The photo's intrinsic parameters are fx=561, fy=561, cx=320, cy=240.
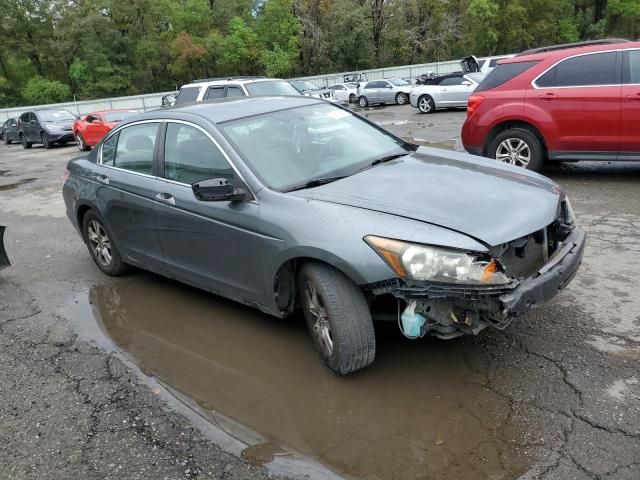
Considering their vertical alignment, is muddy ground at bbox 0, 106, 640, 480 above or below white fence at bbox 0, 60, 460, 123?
below

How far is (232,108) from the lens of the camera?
14.5ft

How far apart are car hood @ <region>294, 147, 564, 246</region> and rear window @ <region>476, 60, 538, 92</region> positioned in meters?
4.23

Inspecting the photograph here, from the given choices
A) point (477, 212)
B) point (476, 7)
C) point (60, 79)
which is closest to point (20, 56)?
point (60, 79)

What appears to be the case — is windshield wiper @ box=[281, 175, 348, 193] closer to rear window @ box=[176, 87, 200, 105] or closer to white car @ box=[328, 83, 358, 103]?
rear window @ box=[176, 87, 200, 105]

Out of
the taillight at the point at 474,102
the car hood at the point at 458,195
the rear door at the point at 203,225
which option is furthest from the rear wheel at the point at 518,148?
the rear door at the point at 203,225

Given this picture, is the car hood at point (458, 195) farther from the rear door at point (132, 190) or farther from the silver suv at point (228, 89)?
the silver suv at point (228, 89)

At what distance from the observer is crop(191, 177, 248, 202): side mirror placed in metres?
3.62

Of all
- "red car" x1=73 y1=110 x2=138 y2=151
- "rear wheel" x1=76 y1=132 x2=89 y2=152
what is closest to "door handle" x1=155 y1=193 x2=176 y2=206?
"red car" x1=73 y1=110 x2=138 y2=151

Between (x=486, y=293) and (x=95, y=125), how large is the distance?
1732cm

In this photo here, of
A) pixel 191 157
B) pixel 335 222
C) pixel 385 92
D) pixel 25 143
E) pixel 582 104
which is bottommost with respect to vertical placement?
pixel 25 143

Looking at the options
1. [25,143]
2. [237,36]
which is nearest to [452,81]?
[25,143]

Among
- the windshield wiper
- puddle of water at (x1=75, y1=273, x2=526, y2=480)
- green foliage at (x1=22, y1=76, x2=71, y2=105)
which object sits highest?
green foliage at (x1=22, y1=76, x2=71, y2=105)

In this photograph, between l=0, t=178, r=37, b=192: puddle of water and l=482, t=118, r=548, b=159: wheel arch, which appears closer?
l=482, t=118, r=548, b=159: wheel arch

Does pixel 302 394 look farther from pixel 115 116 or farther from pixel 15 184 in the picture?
pixel 115 116
